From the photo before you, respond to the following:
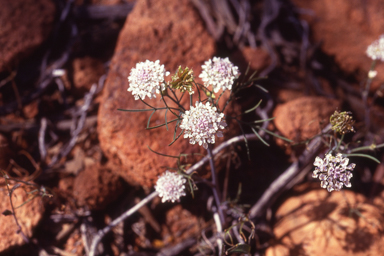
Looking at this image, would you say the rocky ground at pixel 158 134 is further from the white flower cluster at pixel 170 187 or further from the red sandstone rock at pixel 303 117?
the white flower cluster at pixel 170 187

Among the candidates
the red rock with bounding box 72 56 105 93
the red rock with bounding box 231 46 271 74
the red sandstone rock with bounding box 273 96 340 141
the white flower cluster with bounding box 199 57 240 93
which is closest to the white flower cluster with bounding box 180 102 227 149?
the white flower cluster with bounding box 199 57 240 93

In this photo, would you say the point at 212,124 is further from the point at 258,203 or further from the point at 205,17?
the point at 205,17

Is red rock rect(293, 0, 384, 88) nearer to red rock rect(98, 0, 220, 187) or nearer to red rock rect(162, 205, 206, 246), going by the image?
red rock rect(98, 0, 220, 187)

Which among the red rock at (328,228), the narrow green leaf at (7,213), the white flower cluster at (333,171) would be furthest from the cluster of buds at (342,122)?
the narrow green leaf at (7,213)

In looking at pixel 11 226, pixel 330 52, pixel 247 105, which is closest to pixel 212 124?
pixel 247 105

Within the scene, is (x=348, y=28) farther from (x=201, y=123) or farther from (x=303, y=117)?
(x=201, y=123)

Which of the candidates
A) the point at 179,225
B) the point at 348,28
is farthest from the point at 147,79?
the point at 348,28
